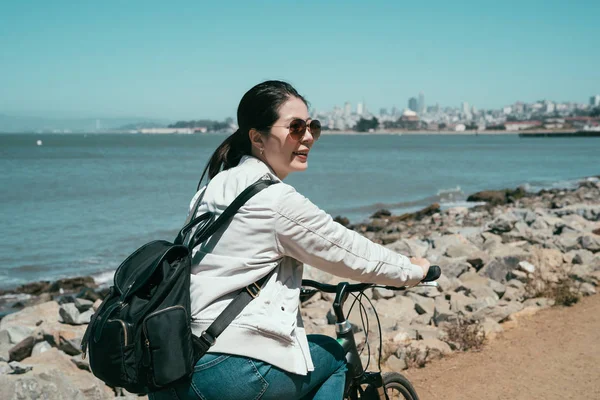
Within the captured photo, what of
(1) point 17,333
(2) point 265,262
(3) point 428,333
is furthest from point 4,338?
(2) point 265,262

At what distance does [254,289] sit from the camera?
2158 mm

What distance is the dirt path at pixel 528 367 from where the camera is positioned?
4.98 m

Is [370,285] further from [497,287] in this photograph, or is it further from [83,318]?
[83,318]

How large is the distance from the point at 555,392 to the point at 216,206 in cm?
374

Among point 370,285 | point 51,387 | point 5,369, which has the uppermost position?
point 370,285

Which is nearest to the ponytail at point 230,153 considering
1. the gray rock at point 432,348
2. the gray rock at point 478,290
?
the gray rock at point 432,348

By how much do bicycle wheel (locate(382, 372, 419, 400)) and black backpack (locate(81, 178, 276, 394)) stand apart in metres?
1.36

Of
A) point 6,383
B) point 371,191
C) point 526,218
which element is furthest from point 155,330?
point 371,191

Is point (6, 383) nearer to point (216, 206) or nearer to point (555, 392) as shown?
point (216, 206)

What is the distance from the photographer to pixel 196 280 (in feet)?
7.04

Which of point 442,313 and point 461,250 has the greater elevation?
point 442,313

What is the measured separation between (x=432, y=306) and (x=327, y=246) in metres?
5.50

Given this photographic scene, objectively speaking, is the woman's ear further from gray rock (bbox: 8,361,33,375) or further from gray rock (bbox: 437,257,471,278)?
gray rock (bbox: 437,257,471,278)

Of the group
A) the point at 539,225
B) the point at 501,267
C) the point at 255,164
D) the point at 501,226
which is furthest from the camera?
the point at 539,225
